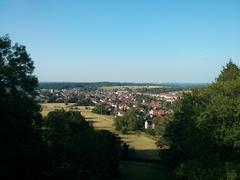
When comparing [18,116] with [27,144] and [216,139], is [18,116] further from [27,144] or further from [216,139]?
[216,139]

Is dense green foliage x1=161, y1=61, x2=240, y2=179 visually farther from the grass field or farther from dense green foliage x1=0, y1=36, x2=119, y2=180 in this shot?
the grass field

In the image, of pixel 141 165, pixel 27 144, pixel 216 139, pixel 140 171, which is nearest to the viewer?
pixel 27 144

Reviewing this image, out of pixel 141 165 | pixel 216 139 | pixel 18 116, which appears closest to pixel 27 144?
pixel 18 116

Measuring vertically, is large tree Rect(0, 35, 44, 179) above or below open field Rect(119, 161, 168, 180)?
above

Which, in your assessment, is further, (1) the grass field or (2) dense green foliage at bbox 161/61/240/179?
(1) the grass field

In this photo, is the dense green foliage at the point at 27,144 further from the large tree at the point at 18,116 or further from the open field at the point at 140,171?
the open field at the point at 140,171

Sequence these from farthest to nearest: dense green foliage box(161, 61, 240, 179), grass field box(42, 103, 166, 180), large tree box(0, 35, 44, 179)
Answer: grass field box(42, 103, 166, 180), dense green foliage box(161, 61, 240, 179), large tree box(0, 35, 44, 179)

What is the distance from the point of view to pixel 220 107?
969 inches

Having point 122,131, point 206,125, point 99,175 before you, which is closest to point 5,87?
point 99,175

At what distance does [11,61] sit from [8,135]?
541cm

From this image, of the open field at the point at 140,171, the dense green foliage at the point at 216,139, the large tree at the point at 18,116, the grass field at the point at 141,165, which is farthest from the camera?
the grass field at the point at 141,165

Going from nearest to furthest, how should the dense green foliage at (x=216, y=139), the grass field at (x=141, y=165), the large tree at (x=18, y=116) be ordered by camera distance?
the large tree at (x=18, y=116) → the dense green foliage at (x=216, y=139) → the grass field at (x=141, y=165)

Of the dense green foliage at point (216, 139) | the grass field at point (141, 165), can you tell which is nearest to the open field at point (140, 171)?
the grass field at point (141, 165)

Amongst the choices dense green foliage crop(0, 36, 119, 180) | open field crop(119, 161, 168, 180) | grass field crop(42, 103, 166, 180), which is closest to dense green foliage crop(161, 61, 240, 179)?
dense green foliage crop(0, 36, 119, 180)
